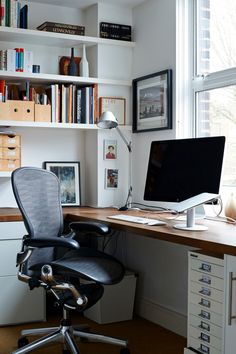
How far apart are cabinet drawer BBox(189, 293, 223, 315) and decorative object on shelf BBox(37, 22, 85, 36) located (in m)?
2.25

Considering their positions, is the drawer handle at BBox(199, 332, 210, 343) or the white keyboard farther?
the white keyboard

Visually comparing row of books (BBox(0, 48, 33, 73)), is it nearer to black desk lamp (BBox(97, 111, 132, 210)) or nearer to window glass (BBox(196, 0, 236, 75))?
black desk lamp (BBox(97, 111, 132, 210))

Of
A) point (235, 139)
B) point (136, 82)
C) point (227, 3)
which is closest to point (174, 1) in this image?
point (227, 3)

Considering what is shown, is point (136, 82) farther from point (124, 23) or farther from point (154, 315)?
point (154, 315)

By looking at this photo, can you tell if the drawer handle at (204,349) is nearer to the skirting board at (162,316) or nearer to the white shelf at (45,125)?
the skirting board at (162,316)

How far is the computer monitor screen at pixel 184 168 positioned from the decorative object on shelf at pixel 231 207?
0.30 meters

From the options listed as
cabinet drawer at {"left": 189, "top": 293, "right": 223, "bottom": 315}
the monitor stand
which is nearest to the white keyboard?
the monitor stand

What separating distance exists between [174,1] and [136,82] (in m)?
0.68

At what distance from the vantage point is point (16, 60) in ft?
12.3

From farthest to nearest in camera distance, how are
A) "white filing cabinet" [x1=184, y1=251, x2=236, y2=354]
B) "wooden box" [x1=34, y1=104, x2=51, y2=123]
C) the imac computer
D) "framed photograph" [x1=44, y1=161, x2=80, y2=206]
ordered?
"framed photograph" [x1=44, y1=161, x2=80, y2=206]
"wooden box" [x1=34, y1=104, x2=51, y2=123]
the imac computer
"white filing cabinet" [x1=184, y1=251, x2=236, y2=354]

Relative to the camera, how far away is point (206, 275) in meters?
2.42

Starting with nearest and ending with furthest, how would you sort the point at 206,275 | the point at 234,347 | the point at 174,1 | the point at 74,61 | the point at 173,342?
the point at 234,347, the point at 206,275, the point at 173,342, the point at 174,1, the point at 74,61

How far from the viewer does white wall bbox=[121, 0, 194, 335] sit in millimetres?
3508

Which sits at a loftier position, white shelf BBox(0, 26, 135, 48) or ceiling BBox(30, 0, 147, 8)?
ceiling BBox(30, 0, 147, 8)
